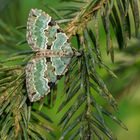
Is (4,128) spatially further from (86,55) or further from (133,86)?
(133,86)

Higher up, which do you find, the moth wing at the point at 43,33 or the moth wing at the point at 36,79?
the moth wing at the point at 43,33

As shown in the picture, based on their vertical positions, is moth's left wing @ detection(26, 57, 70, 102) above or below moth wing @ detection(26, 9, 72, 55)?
below

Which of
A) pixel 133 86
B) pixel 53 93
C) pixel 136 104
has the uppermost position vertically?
pixel 53 93

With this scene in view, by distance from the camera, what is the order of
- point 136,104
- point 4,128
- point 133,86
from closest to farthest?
point 4,128 → point 133,86 → point 136,104

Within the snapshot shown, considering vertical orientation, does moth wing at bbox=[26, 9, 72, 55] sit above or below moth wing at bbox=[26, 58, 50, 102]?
above

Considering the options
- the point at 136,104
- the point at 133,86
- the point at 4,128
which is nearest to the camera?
the point at 4,128

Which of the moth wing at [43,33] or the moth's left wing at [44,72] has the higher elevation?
the moth wing at [43,33]

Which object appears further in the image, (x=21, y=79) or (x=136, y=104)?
(x=136, y=104)

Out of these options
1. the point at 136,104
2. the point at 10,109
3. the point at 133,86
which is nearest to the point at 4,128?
the point at 10,109
